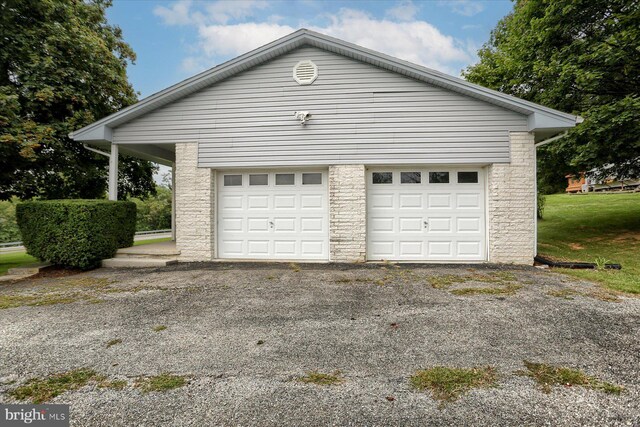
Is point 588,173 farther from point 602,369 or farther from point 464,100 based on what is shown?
point 602,369

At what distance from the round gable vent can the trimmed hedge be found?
549 centimetres

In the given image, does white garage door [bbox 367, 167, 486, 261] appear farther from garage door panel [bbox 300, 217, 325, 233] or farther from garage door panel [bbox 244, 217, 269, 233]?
garage door panel [bbox 244, 217, 269, 233]

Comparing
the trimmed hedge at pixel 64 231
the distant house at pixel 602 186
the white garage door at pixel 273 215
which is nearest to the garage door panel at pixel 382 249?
the white garage door at pixel 273 215

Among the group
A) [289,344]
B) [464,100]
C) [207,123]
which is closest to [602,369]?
[289,344]

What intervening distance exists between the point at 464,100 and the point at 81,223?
357 inches

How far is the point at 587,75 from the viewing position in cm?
801

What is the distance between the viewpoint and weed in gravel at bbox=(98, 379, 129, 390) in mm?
2300

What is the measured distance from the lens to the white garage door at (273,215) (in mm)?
7496

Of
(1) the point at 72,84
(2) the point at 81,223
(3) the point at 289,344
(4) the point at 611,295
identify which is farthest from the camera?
(1) the point at 72,84

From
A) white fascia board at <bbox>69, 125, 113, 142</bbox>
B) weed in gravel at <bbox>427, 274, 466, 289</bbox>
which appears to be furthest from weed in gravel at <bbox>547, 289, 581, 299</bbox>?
white fascia board at <bbox>69, 125, 113, 142</bbox>

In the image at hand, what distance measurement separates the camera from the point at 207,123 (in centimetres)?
762

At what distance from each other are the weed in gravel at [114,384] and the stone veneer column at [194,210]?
5.28 metres

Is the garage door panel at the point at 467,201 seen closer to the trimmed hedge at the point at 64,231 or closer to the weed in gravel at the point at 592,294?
the weed in gravel at the point at 592,294

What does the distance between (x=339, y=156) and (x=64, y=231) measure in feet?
20.8
